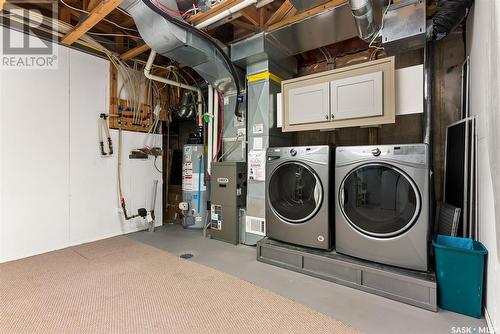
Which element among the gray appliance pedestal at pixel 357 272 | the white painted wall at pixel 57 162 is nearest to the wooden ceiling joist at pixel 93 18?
the white painted wall at pixel 57 162

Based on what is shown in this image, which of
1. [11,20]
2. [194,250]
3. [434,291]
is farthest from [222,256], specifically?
[11,20]

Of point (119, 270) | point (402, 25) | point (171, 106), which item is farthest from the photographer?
point (171, 106)

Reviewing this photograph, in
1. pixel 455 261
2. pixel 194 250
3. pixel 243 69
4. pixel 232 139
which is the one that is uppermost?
pixel 243 69

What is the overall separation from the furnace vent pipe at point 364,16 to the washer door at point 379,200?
50.6 inches

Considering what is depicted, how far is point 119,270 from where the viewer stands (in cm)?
225

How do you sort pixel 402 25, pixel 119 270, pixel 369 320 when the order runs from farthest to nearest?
pixel 119 270 < pixel 402 25 < pixel 369 320

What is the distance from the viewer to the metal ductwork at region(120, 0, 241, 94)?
7.27ft

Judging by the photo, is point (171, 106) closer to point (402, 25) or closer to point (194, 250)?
point (194, 250)

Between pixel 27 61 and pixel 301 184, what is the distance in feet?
10.8

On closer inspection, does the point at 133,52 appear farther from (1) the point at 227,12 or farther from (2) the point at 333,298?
(2) the point at 333,298

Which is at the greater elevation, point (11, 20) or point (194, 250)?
point (11, 20)

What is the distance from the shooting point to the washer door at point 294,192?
7.41 feet

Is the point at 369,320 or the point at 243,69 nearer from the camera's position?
the point at 369,320

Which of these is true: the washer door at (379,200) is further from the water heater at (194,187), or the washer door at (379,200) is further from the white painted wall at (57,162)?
the white painted wall at (57,162)
